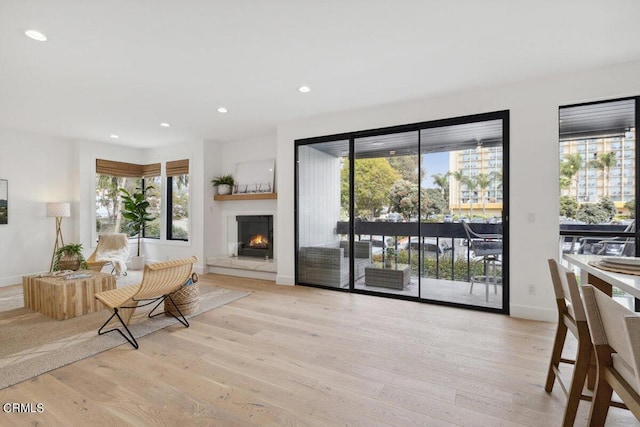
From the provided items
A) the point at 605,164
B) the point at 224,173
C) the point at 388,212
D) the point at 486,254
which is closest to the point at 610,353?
the point at 486,254

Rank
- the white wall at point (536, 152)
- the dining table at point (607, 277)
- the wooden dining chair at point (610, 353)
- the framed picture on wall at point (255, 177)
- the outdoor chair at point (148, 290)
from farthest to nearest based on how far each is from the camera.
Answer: the framed picture on wall at point (255, 177), the white wall at point (536, 152), the outdoor chair at point (148, 290), the dining table at point (607, 277), the wooden dining chair at point (610, 353)

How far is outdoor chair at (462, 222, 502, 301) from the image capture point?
3.61 m

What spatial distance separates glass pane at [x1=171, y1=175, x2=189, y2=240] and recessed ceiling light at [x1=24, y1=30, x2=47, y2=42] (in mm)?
3944

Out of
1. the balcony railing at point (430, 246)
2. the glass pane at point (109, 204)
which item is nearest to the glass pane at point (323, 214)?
the balcony railing at point (430, 246)

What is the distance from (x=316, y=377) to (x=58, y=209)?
223 inches

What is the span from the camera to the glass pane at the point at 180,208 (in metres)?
6.34

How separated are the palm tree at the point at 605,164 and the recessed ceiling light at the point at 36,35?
5.34 meters

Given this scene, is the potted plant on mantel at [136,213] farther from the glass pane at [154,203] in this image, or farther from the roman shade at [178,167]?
the roman shade at [178,167]

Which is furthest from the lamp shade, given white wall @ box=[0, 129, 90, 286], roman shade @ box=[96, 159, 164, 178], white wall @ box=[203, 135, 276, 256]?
white wall @ box=[203, 135, 276, 256]

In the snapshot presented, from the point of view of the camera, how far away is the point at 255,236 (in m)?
5.87

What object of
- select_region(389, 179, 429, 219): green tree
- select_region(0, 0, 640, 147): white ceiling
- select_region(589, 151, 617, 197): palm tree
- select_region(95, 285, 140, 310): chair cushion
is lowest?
select_region(95, 285, 140, 310): chair cushion

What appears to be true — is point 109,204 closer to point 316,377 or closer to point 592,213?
point 316,377

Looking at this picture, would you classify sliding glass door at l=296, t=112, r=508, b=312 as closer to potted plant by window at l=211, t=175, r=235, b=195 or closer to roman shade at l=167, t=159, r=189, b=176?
potted plant by window at l=211, t=175, r=235, b=195

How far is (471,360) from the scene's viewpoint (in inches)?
95.5
